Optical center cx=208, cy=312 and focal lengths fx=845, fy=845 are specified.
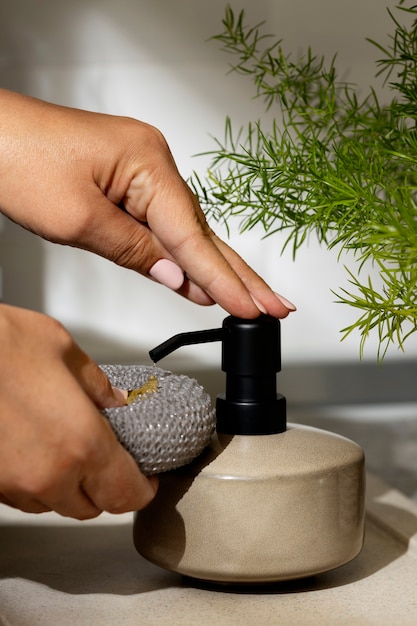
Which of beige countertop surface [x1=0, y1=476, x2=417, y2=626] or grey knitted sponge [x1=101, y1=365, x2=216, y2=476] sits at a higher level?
grey knitted sponge [x1=101, y1=365, x2=216, y2=476]

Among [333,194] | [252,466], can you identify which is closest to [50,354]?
[252,466]

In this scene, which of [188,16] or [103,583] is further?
[188,16]

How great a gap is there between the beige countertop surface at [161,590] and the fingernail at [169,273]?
5.8 inches

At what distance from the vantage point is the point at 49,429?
30 cm

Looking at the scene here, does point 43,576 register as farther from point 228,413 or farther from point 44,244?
point 44,244

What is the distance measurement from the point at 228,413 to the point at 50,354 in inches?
4.8

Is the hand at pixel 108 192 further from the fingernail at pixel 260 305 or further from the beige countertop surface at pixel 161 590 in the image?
the beige countertop surface at pixel 161 590

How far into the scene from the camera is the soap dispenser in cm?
37

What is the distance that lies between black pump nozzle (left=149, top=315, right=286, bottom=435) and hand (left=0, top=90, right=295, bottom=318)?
3 cm

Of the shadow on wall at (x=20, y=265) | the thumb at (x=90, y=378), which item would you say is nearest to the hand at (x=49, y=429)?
the thumb at (x=90, y=378)

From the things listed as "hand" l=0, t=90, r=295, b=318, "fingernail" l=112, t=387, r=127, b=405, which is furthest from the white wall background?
"fingernail" l=112, t=387, r=127, b=405

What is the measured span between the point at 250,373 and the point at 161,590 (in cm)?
11

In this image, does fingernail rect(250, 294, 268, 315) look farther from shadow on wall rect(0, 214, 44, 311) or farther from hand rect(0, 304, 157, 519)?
shadow on wall rect(0, 214, 44, 311)

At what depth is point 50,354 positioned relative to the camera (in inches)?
12.4
